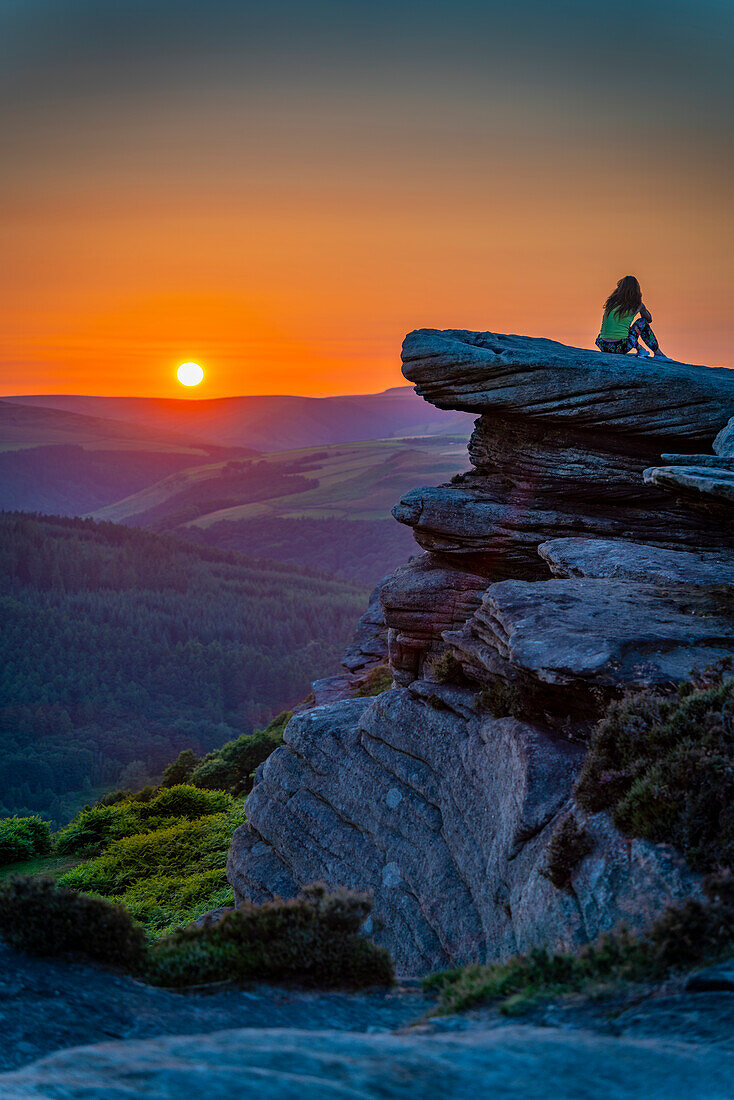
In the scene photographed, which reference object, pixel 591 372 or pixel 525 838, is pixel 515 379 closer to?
pixel 591 372

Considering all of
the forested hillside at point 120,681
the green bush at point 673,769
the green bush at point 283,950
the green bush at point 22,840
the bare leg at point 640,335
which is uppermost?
the bare leg at point 640,335

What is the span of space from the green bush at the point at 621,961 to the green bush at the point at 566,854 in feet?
7.57

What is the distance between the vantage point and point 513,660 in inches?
582

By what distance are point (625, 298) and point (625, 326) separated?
1.18 metres

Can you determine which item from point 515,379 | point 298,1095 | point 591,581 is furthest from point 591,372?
point 298,1095

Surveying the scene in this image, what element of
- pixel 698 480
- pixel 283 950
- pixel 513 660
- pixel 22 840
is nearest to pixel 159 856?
pixel 22 840

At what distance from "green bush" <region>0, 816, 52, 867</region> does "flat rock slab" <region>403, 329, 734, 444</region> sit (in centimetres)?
3939

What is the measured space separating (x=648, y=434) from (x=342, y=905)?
18163 mm

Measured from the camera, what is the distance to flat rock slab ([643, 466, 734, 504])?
15.4 m

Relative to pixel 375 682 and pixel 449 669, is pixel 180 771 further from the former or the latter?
pixel 449 669

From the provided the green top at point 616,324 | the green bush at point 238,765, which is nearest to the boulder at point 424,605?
the green top at point 616,324

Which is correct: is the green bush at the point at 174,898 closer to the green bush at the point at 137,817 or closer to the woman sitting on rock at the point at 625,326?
the green bush at the point at 137,817

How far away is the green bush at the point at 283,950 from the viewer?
9.86 metres

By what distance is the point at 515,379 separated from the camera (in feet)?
78.3
